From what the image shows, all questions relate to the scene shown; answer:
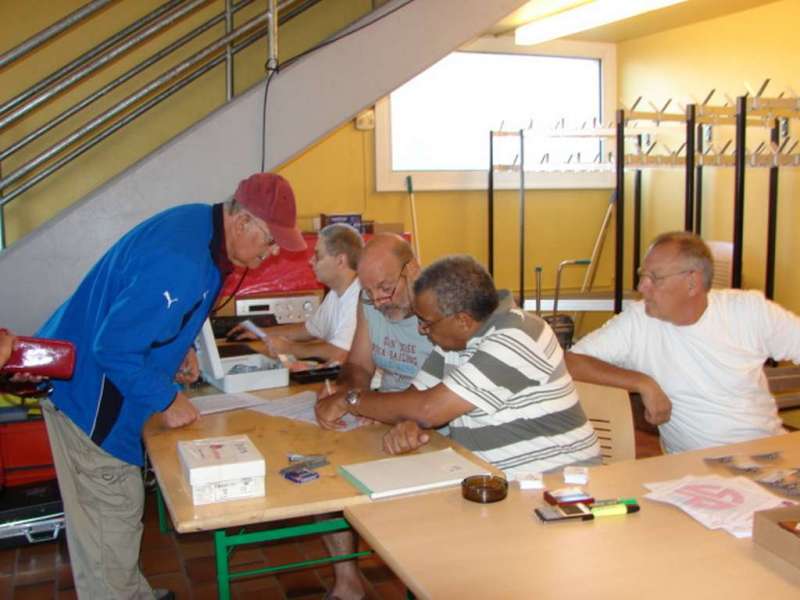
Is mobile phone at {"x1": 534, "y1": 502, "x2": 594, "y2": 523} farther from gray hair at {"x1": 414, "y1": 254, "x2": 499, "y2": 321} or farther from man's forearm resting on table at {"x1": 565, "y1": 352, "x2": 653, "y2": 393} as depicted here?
man's forearm resting on table at {"x1": 565, "y1": 352, "x2": 653, "y2": 393}

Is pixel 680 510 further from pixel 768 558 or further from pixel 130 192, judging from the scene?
pixel 130 192

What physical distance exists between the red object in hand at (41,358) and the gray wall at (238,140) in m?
1.28

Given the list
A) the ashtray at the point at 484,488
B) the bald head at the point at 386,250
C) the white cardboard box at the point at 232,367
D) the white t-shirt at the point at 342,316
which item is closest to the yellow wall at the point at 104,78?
the white t-shirt at the point at 342,316

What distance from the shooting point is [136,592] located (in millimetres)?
2506

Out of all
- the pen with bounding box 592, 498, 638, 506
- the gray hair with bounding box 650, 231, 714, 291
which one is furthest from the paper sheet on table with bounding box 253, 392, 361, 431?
the gray hair with bounding box 650, 231, 714, 291

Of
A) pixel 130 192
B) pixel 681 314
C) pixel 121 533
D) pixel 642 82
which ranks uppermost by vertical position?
pixel 642 82

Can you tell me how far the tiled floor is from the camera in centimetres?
307

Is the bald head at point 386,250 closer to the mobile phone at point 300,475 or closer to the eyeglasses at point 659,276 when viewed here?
the eyeglasses at point 659,276

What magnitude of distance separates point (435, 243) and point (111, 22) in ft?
8.84

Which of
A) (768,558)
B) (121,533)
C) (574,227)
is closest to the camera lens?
(768,558)

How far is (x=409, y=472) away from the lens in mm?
1934

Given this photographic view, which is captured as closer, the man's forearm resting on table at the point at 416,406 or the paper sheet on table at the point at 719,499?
the paper sheet on table at the point at 719,499

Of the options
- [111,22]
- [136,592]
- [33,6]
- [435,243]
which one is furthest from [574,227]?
[136,592]

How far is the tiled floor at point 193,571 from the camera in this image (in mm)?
3066
